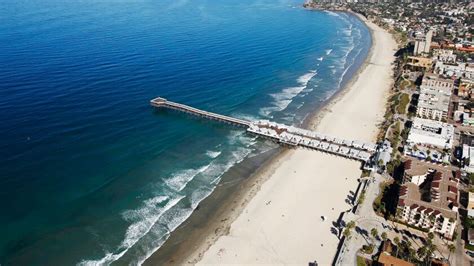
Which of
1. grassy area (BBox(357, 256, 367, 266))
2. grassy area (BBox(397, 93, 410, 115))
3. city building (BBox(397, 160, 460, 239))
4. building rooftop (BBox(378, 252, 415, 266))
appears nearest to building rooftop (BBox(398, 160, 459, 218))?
city building (BBox(397, 160, 460, 239))

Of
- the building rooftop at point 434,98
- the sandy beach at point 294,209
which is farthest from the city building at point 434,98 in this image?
the sandy beach at point 294,209

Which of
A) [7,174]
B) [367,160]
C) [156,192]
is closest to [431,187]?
[367,160]

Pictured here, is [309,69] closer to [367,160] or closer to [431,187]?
[367,160]

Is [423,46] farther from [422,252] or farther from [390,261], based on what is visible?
[390,261]

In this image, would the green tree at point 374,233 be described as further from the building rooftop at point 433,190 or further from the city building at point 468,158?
the city building at point 468,158

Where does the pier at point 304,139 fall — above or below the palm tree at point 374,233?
above

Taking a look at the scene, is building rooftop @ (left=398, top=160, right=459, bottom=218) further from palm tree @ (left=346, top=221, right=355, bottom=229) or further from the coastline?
the coastline

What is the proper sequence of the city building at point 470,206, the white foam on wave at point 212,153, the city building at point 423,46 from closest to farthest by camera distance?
the city building at point 470,206 → the white foam on wave at point 212,153 → the city building at point 423,46
